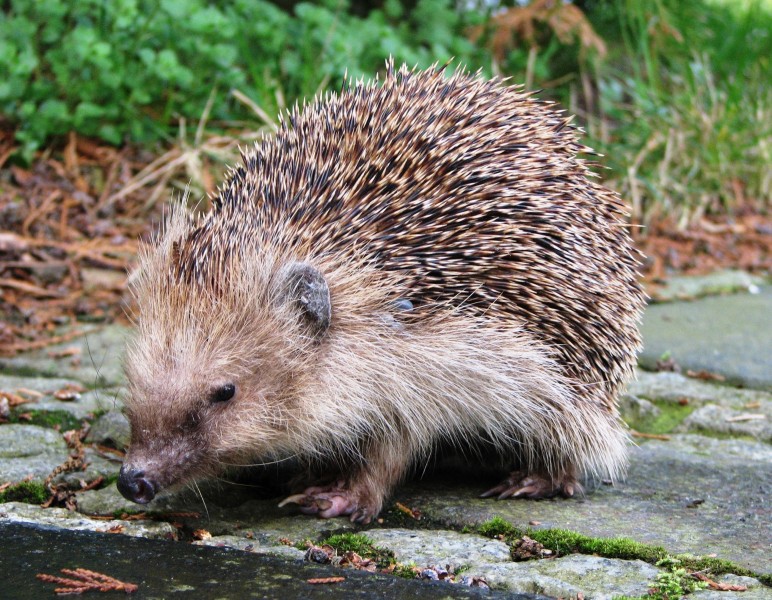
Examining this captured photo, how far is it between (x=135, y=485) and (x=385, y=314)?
3.98 ft

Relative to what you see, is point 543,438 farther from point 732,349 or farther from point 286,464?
point 732,349

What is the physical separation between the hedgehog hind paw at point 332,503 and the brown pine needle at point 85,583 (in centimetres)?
116

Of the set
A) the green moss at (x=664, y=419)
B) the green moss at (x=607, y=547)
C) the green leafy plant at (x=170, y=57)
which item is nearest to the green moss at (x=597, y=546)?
the green moss at (x=607, y=547)

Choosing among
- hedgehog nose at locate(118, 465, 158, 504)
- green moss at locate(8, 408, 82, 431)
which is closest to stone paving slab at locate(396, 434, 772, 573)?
hedgehog nose at locate(118, 465, 158, 504)

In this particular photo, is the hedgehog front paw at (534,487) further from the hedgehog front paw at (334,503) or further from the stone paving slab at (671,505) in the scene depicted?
the hedgehog front paw at (334,503)

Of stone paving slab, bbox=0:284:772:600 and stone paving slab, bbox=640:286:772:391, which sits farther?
stone paving slab, bbox=640:286:772:391

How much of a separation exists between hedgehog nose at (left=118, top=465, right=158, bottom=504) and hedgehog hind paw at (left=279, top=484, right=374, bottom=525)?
2.06 feet

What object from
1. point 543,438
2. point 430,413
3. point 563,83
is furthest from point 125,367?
point 563,83

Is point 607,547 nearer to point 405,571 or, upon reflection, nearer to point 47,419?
point 405,571

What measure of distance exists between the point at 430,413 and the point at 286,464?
77 cm

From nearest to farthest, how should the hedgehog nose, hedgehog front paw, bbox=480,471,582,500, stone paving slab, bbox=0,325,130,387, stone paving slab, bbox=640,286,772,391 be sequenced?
the hedgehog nose → hedgehog front paw, bbox=480,471,582,500 → stone paving slab, bbox=0,325,130,387 → stone paving slab, bbox=640,286,772,391

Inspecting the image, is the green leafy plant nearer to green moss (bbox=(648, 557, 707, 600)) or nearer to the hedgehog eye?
the hedgehog eye

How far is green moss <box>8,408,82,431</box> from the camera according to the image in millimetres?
4625

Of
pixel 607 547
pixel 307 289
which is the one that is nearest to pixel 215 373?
pixel 307 289
